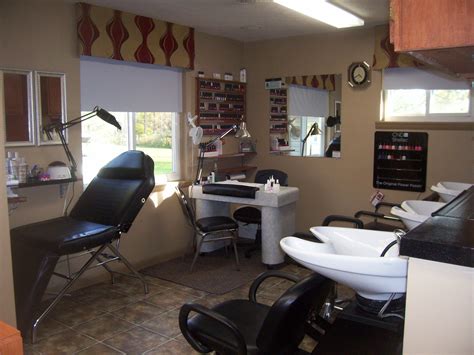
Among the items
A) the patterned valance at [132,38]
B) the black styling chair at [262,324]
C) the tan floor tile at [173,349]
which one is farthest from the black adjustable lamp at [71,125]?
the black styling chair at [262,324]

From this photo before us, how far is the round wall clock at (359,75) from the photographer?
16.0ft

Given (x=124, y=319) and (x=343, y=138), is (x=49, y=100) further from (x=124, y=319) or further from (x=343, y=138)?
(x=343, y=138)

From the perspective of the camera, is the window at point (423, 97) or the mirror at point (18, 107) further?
the window at point (423, 97)

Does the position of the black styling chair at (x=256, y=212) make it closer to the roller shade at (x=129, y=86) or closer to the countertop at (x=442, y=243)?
the roller shade at (x=129, y=86)

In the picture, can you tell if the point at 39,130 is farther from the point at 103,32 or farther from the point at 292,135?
the point at 292,135

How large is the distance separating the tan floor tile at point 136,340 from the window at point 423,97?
10.5 ft

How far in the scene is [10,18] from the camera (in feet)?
11.4

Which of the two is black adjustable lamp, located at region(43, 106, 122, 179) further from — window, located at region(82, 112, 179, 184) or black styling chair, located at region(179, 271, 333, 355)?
black styling chair, located at region(179, 271, 333, 355)

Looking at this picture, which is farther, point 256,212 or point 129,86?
point 256,212

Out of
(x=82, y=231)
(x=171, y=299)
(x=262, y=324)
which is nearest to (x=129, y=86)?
(x=82, y=231)

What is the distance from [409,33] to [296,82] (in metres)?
3.94

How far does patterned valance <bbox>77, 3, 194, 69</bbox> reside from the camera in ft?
12.9

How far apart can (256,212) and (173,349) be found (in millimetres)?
Result: 2158

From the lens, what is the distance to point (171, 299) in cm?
387
